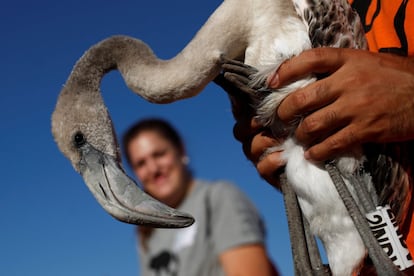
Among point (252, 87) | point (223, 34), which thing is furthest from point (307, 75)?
point (223, 34)

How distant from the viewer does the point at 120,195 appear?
10.1ft

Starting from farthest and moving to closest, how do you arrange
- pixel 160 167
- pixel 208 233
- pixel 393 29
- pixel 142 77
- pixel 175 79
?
pixel 160 167
pixel 208 233
pixel 142 77
pixel 175 79
pixel 393 29

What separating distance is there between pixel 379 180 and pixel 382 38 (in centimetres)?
61

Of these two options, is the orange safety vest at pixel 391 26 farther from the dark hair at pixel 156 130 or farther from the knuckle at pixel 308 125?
the dark hair at pixel 156 130

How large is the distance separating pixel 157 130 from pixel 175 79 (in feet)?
4.99

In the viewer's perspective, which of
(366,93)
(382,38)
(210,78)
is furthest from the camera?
(210,78)

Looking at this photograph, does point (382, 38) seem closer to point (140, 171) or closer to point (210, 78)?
point (210, 78)

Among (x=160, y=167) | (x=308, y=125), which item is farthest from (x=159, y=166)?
(x=308, y=125)

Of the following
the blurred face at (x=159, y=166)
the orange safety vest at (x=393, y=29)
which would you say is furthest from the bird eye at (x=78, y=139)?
the orange safety vest at (x=393, y=29)

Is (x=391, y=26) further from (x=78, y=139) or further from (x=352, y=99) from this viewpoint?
(x=78, y=139)

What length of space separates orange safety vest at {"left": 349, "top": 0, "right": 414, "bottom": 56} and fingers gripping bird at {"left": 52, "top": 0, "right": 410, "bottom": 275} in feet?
0.29

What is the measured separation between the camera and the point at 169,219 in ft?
9.30

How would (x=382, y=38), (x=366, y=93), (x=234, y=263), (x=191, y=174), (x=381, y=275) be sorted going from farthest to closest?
(x=191, y=174)
(x=234, y=263)
(x=382, y=38)
(x=381, y=275)
(x=366, y=93)

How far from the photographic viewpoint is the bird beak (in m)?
2.86
